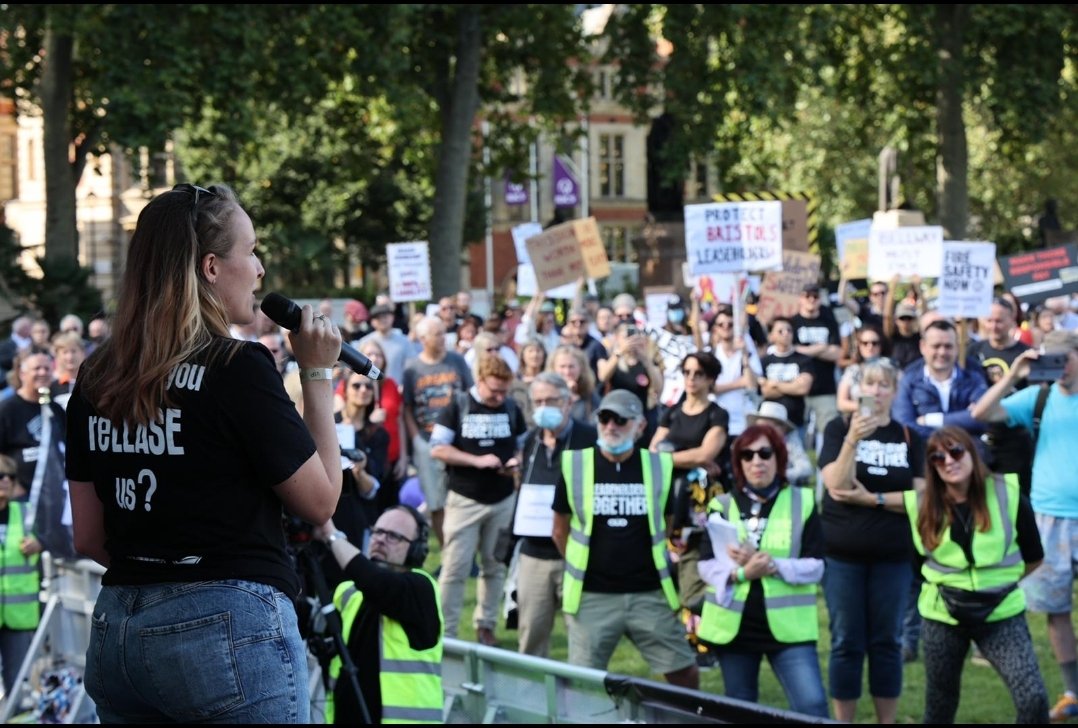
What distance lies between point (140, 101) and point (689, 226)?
12.8 metres

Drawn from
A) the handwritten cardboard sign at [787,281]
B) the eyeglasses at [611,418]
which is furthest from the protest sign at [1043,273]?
the eyeglasses at [611,418]

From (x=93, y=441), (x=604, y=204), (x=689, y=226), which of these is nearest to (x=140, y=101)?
(x=689, y=226)

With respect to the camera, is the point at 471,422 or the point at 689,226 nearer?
the point at 471,422

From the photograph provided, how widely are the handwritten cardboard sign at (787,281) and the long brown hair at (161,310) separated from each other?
1338cm

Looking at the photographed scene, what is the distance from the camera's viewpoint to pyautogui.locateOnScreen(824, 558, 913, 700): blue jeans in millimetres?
7699

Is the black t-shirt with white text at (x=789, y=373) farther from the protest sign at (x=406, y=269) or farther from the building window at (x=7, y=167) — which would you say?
the building window at (x=7, y=167)

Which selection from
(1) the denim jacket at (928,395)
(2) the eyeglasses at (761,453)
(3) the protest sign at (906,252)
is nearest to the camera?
(2) the eyeglasses at (761,453)

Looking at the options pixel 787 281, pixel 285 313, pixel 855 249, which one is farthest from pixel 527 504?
pixel 855 249

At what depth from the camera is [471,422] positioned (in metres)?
9.93

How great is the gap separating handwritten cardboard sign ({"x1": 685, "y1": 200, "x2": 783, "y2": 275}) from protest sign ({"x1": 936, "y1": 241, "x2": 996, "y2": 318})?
154 centimetres

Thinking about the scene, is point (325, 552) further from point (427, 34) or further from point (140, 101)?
point (427, 34)

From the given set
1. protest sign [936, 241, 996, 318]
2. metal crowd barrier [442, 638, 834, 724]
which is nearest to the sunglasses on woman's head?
metal crowd barrier [442, 638, 834, 724]

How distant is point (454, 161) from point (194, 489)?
25709mm

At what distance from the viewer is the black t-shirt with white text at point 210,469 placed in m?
2.99
